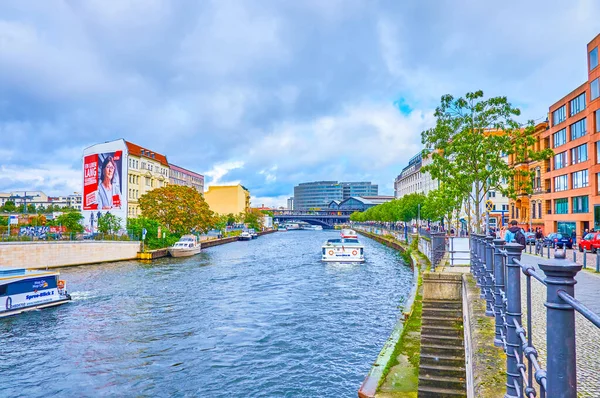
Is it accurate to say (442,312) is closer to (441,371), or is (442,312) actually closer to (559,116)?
(441,371)

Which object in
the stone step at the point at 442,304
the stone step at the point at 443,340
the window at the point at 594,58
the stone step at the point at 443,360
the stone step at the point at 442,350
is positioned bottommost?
the stone step at the point at 443,360

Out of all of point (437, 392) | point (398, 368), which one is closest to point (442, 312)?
point (398, 368)

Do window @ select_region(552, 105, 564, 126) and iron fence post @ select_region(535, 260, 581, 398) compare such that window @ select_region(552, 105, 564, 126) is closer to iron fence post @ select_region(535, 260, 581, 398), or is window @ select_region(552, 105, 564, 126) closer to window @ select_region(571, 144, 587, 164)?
window @ select_region(571, 144, 587, 164)

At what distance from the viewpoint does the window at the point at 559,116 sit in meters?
55.4

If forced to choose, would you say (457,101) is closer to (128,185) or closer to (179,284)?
(179,284)

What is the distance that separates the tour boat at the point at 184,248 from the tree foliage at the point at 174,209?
405cm

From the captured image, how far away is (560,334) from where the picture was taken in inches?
102

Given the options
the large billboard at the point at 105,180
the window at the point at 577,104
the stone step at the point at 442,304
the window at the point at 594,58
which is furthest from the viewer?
the large billboard at the point at 105,180

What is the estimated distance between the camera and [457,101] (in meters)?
28.2

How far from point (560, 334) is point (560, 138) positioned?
6247cm

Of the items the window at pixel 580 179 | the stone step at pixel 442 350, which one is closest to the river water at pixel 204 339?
the stone step at pixel 442 350

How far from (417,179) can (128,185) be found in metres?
88.7

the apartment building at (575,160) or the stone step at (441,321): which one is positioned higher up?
the apartment building at (575,160)

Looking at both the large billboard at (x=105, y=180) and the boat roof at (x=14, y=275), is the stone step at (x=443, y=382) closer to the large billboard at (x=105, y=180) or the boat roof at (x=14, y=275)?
the boat roof at (x=14, y=275)
